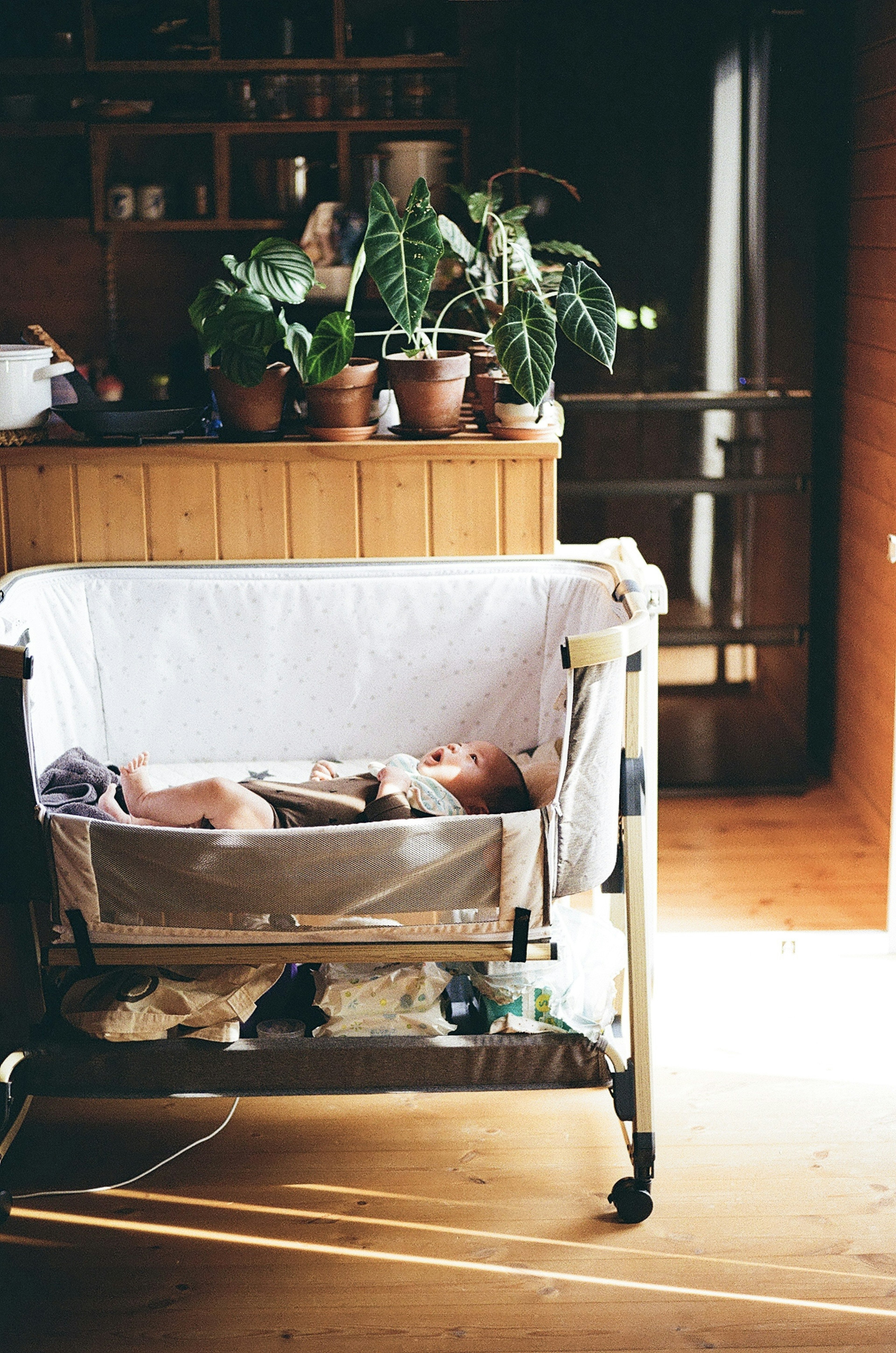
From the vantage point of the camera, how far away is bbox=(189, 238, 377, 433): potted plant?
2.27m

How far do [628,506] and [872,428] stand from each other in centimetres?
62

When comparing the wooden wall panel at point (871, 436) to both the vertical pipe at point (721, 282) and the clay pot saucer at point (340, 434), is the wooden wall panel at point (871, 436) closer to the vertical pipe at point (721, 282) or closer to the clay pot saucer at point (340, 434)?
the vertical pipe at point (721, 282)

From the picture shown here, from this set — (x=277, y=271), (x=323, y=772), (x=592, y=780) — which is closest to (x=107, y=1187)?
(x=323, y=772)

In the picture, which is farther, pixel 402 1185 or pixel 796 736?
pixel 796 736

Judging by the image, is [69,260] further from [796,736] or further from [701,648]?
[796,736]

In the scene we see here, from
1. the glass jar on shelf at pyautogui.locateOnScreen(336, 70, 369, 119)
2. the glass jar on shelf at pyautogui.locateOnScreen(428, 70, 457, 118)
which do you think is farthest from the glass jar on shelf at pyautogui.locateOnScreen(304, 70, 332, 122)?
the glass jar on shelf at pyautogui.locateOnScreen(428, 70, 457, 118)

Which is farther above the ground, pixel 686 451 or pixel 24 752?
pixel 686 451

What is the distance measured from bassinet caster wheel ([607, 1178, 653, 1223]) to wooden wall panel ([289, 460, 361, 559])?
114 cm

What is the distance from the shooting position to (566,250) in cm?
288

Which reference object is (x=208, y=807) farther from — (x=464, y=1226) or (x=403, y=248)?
(x=403, y=248)

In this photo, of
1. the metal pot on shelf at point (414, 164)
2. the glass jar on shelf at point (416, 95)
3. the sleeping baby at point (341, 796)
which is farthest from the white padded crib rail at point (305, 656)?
the glass jar on shelf at point (416, 95)

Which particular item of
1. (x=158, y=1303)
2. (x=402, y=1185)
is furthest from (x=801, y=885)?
(x=158, y=1303)

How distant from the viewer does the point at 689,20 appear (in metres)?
3.32

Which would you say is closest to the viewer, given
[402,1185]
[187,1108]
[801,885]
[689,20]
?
[402,1185]
